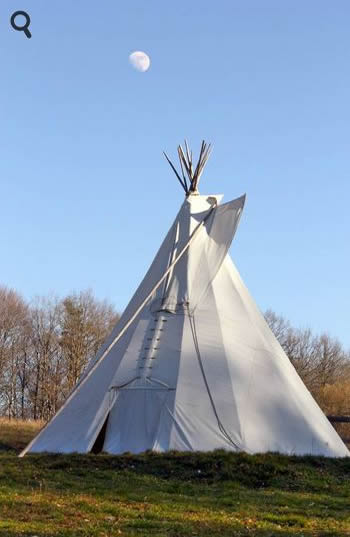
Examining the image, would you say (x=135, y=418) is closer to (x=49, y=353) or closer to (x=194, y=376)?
(x=194, y=376)

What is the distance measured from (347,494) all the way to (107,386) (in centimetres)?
588

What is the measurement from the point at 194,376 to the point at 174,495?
5059 millimetres

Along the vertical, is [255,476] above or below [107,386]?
below

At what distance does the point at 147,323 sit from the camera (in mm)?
16141

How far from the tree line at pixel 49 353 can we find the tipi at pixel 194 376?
24.0 m

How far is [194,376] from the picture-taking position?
1499cm

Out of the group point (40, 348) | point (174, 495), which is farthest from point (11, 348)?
point (174, 495)

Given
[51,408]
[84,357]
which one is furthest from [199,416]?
[51,408]

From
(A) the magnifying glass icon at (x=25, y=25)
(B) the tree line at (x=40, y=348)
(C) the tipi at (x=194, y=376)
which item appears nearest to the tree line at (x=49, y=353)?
(B) the tree line at (x=40, y=348)

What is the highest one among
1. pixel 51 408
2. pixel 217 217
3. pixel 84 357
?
pixel 217 217

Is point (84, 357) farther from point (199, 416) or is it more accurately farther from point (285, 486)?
point (285, 486)

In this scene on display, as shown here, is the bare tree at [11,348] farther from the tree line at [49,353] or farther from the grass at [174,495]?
the grass at [174,495]

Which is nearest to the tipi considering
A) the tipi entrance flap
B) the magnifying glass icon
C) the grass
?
the tipi entrance flap

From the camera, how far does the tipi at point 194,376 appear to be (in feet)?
47.1
